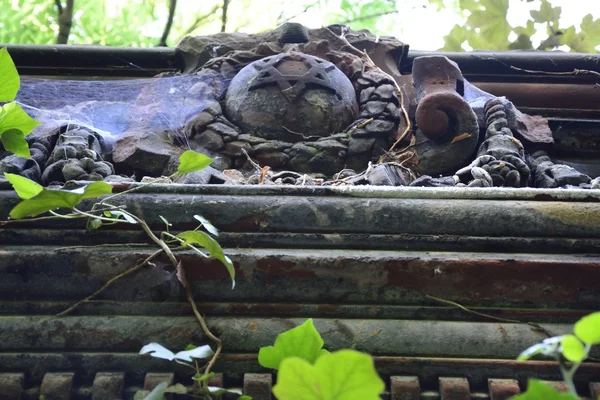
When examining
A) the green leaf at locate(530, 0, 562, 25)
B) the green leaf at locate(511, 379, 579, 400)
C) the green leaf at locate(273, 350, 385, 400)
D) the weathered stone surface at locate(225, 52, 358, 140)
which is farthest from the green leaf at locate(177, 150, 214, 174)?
the green leaf at locate(530, 0, 562, 25)

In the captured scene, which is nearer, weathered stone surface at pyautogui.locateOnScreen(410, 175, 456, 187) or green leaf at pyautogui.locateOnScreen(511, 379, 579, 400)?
green leaf at pyautogui.locateOnScreen(511, 379, 579, 400)

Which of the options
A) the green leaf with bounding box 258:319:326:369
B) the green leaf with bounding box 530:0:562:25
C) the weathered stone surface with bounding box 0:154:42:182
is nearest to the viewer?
the green leaf with bounding box 258:319:326:369

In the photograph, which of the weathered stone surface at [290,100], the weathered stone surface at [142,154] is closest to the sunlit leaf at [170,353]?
the weathered stone surface at [142,154]

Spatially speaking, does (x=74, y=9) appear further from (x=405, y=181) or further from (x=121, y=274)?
(x=121, y=274)

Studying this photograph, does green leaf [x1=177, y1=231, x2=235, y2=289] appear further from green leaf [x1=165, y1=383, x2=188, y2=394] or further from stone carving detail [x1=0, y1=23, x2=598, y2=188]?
stone carving detail [x1=0, y1=23, x2=598, y2=188]

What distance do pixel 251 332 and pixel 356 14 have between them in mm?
3187

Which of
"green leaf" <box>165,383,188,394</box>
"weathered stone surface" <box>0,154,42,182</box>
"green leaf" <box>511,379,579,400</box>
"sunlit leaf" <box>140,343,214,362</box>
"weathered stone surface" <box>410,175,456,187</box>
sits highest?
"green leaf" <box>511,379,579,400</box>

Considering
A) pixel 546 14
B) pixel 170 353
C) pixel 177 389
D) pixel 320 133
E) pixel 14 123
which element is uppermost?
pixel 546 14

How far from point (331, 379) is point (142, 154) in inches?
56.4

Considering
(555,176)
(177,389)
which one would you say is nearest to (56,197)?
(177,389)

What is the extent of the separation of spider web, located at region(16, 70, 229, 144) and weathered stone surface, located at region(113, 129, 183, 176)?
2.5 inches

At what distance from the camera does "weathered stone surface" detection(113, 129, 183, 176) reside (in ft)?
6.37

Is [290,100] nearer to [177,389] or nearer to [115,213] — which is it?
[115,213]

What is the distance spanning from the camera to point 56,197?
3.20 ft
